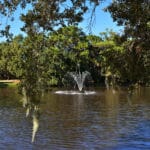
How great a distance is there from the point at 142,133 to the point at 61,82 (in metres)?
58.8

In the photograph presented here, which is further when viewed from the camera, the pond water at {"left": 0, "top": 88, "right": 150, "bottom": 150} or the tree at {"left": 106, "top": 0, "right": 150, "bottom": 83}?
the pond water at {"left": 0, "top": 88, "right": 150, "bottom": 150}

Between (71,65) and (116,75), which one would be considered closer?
(116,75)

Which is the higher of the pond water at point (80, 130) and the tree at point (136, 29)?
the tree at point (136, 29)

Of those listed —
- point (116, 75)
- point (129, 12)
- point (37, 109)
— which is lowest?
point (37, 109)

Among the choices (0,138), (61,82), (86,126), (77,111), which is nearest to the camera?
(0,138)

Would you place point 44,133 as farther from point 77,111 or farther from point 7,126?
point 77,111

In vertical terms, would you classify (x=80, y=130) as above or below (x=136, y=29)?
below

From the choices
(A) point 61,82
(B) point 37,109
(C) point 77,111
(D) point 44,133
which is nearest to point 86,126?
(D) point 44,133

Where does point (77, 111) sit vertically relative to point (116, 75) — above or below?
below

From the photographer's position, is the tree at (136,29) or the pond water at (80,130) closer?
the tree at (136,29)

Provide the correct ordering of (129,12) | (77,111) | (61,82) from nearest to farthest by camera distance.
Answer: (129,12) < (77,111) < (61,82)

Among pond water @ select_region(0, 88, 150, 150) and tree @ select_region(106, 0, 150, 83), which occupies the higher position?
tree @ select_region(106, 0, 150, 83)

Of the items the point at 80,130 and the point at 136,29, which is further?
the point at 80,130

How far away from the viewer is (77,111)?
29.3 meters
